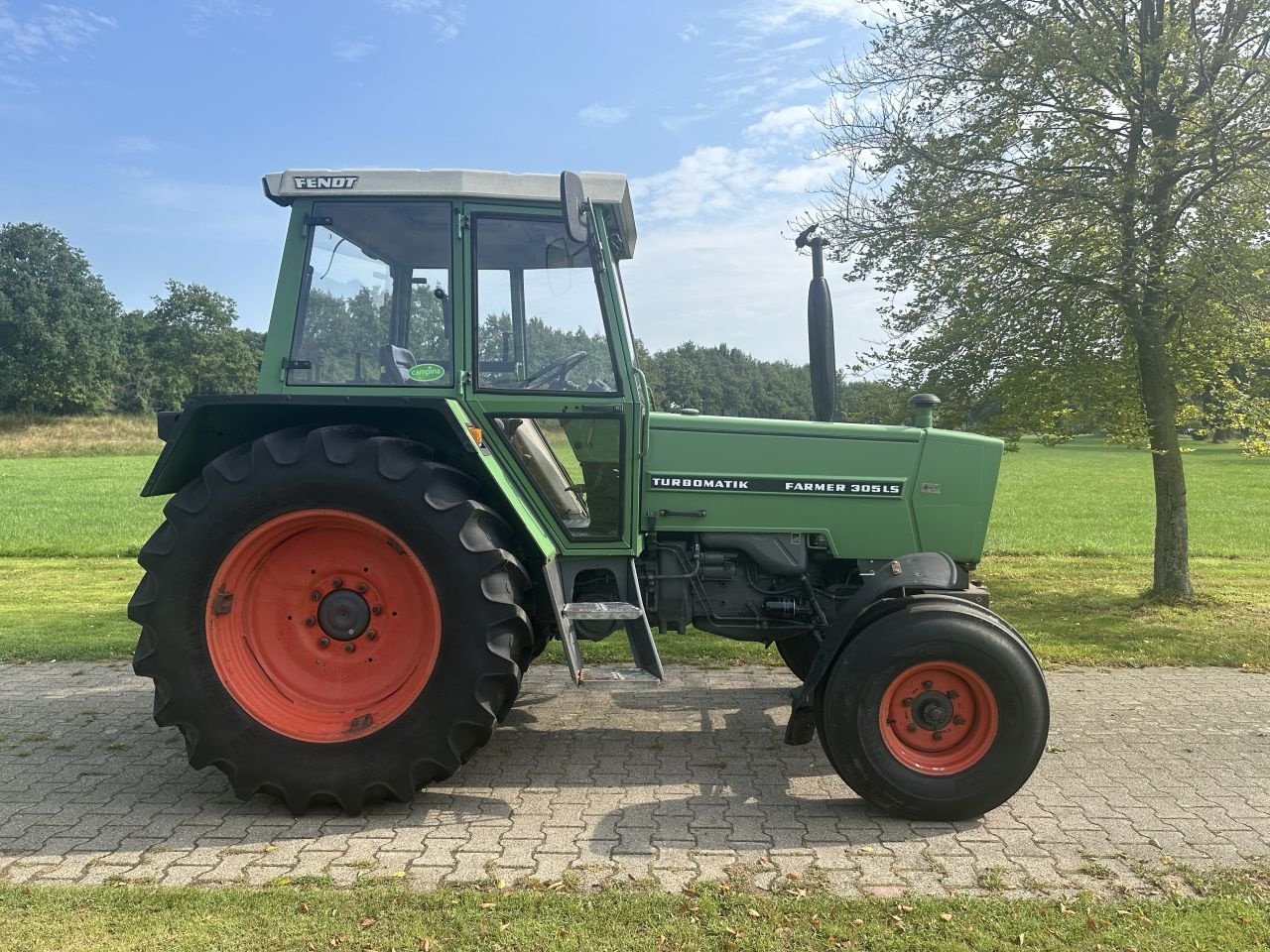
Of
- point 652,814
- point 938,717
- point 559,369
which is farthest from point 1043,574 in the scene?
point 559,369

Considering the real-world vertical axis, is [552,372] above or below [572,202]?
below

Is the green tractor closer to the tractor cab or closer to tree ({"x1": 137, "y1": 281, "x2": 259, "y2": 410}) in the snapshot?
the tractor cab

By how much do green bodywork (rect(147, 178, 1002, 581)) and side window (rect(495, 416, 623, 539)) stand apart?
0.02 m

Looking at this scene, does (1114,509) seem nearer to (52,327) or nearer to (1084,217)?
(1084,217)

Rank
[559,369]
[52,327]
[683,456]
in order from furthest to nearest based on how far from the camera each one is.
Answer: [52,327], [683,456], [559,369]

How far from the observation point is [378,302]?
13.0 ft

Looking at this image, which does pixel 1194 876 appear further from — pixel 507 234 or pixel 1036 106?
pixel 1036 106

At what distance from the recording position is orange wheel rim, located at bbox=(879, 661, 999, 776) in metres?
3.61

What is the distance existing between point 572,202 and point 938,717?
2.66 meters

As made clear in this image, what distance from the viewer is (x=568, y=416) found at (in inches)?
155

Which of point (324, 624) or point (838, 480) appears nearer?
point (324, 624)

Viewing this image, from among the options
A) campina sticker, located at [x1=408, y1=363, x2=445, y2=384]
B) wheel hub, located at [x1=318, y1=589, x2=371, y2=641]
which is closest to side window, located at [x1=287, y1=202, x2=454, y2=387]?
campina sticker, located at [x1=408, y1=363, x2=445, y2=384]

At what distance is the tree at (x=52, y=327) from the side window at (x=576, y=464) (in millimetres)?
61158

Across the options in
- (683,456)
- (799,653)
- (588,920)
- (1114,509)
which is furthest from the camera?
(1114,509)
